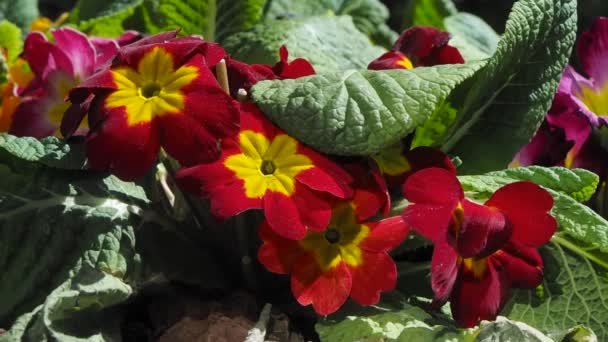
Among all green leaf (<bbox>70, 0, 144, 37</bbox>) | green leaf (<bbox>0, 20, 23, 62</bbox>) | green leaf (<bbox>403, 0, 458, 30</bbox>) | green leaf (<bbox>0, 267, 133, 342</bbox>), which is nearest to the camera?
green leaf (<bbox>0, 267, 133, 342</bbox>)

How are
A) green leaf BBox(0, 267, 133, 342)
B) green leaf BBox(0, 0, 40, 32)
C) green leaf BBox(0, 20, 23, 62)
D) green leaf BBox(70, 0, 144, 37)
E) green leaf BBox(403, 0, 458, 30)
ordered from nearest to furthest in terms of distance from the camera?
green leaf BBox(0, 267, 133, 342)
green leaf BBox(0, 20, 23, 62)
green leaf BBox(70, 0, 144, 37)
green leaf BBox(403, 0, 458, 30)
green leaf BBox(0, 0, 40, 32)

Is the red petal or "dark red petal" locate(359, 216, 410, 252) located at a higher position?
"dark red petal" locate(359, 216, 410, 252)

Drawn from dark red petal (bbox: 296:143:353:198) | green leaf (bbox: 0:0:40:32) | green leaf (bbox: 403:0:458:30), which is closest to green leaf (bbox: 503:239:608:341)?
dark red petal (bbox: 296:143:353:198)

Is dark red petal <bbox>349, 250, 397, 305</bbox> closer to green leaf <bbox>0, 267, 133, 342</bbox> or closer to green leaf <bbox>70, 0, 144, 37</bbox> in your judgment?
green leaf <bbox>0, 267, 133, 342</bbox>

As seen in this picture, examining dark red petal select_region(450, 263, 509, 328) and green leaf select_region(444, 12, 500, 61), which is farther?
green leaf select_region(444, 12, 500, 61)

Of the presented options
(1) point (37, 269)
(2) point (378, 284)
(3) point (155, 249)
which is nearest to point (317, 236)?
(2) point (378, 284)

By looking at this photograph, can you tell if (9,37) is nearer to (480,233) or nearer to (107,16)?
(107,16)

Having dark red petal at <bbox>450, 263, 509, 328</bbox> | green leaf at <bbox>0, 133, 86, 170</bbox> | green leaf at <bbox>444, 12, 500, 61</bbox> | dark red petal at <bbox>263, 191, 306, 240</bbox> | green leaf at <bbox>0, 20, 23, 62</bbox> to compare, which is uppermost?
dark red petal at <bbox>263, 191, 306, 240</bbox>
